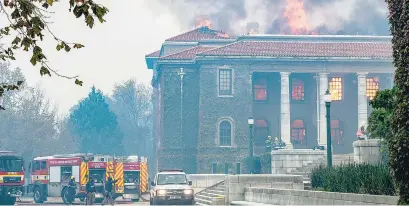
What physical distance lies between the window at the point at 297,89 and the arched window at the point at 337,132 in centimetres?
422

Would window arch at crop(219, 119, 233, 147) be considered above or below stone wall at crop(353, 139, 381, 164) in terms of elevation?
above

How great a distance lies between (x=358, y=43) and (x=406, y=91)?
225 ft

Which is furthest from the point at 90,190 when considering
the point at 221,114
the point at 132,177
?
the point at 221,114

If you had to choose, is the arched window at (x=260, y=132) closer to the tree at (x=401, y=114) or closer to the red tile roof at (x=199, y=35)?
→ the red tile roof at (x=199, y=35)

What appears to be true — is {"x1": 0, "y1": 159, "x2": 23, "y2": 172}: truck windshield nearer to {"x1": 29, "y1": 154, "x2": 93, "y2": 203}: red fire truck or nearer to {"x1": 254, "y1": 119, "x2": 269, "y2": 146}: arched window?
{"x1": 29, "y1": 154, "x2": 93, "y2": 203}: red fire truck

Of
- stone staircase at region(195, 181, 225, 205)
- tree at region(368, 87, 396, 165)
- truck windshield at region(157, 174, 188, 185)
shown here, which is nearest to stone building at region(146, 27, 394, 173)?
stone staircase at region(195, 181, 225, 205)

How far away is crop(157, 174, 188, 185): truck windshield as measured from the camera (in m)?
41.3

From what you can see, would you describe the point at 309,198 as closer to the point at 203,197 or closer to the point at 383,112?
the point at 383,112

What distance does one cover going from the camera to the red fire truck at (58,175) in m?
51.9

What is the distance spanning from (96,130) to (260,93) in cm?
2684

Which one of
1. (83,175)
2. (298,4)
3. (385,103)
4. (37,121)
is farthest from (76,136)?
(385,103)

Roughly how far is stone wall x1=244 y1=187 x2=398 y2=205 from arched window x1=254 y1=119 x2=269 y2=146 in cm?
4672

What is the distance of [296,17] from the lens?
351 feet

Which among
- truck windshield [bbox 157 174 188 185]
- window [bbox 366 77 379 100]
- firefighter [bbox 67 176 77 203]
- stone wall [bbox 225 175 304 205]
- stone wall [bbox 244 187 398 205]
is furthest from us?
window [bbox 366 77 379 100]
